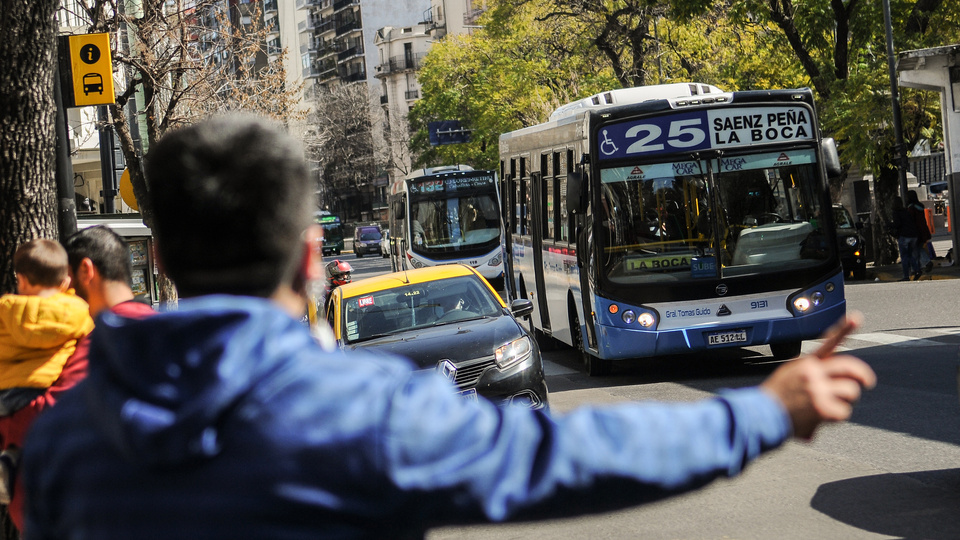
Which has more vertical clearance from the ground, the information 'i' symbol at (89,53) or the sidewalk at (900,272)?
the information 'i' symbol at (89,53)

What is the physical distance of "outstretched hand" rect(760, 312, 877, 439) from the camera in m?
1.49

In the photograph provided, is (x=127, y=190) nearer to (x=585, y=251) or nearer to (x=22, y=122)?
(x=585, y=251)

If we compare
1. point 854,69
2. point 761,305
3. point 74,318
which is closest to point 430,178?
point 854,69

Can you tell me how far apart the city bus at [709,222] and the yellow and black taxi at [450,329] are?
7.02 feet

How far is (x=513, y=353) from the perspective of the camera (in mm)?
9711

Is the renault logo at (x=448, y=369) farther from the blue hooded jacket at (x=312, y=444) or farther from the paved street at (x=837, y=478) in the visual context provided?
the blue hooded jacket at (x=312, y=444)

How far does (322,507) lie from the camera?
1.43m

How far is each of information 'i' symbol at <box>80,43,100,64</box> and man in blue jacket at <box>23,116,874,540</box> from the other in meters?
8.80

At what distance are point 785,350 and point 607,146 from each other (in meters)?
3.34

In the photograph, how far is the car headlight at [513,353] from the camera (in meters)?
9.62

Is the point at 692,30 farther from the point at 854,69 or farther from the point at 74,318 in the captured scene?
the point at 74,318

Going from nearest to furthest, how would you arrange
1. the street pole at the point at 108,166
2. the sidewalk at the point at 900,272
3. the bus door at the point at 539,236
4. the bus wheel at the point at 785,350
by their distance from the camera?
the bus wheel at the point at 785,350
the bus door at the point at 539,236
the sidewalk at the point at 900,272
the street pole at the point at 108,166

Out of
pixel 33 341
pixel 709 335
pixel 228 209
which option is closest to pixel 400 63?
pixel 709 335

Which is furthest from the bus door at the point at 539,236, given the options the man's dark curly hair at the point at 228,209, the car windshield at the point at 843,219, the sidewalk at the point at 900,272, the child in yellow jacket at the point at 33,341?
the man's dark curly hair at the point at 228,209
